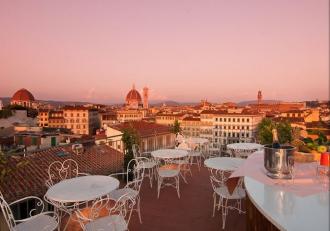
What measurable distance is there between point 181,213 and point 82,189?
1860mm

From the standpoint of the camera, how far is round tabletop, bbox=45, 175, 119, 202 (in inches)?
103

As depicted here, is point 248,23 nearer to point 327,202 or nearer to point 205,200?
point 205,200

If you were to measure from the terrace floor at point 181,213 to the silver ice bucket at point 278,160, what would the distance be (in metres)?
1.71

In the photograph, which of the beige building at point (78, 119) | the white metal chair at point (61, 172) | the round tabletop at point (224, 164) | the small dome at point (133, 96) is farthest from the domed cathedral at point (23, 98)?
the round tabletop at point (224, 164)

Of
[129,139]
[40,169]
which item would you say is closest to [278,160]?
[129,139]

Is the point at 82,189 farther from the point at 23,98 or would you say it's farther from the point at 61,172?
the point at 23,98

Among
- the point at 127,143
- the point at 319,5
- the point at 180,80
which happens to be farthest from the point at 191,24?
the point at 180,80

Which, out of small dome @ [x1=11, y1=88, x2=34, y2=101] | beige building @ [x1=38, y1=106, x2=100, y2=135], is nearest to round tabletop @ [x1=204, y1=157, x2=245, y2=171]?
beige building @ [x1=38, y1=106, x2=100, y2=135]

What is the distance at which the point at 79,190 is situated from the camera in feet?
9.41

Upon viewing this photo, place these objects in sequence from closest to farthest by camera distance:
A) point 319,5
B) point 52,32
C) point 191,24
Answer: point 319,5 < point 191,24 < point 52,32

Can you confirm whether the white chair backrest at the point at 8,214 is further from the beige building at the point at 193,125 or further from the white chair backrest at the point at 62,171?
the beige building at the point at 193,125

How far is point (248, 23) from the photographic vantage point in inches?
373

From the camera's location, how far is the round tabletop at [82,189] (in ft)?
8.59

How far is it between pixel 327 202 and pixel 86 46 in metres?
17.0
